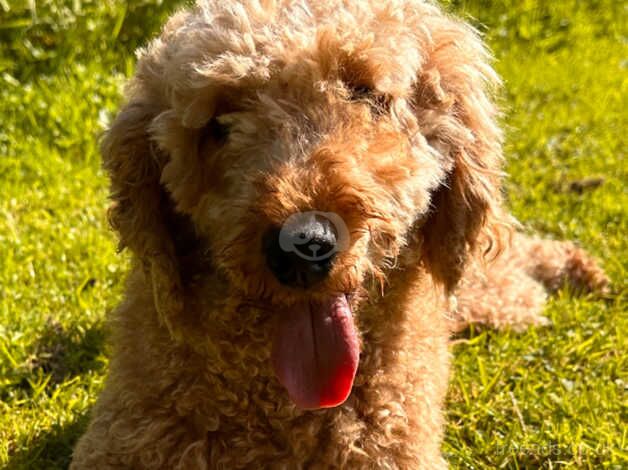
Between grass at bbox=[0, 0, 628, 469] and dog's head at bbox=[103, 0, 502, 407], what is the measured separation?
1.06 metres

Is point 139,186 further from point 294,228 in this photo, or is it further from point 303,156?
point 294,228

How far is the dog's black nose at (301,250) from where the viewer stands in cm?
265

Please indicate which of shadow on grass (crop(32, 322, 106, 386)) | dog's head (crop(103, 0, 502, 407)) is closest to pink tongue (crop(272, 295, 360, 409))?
dog's head (crop(103, 0, 502, 407))

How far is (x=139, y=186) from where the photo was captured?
3.25 m

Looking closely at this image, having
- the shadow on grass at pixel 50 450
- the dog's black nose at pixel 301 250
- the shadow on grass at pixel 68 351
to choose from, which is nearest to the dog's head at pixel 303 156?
the dog's black nose at pixel 301 250

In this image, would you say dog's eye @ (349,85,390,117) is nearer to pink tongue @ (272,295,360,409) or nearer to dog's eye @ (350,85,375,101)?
dog's eye @ (350,85,375,101)

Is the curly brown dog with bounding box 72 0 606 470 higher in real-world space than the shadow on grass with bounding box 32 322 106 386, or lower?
higher

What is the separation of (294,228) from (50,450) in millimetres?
1803

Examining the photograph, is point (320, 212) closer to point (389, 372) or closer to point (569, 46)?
point (389, 372)

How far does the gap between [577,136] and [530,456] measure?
3.50m

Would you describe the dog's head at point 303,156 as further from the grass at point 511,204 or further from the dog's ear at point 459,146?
the grass at point 511,204

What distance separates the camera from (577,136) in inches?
269

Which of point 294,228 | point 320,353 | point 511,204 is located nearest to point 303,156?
point 294,228

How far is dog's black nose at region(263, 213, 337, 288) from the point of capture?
8.70 ft
